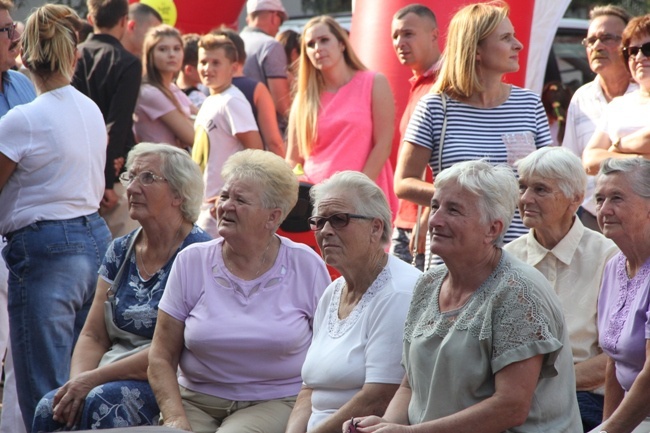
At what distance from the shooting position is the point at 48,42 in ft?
15.8

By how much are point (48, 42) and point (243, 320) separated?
66.8 inches

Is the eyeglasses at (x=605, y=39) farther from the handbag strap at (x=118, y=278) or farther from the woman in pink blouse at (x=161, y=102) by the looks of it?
the handbag strap at (x=118, y=278)

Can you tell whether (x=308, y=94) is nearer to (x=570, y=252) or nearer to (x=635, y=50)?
(x=635, y=50)

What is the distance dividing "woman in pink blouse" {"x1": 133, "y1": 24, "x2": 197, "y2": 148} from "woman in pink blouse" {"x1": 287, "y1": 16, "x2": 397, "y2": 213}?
1.15 metres

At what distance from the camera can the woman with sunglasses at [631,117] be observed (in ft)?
16.5

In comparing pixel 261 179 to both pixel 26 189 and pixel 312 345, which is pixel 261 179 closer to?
pixel 312 345

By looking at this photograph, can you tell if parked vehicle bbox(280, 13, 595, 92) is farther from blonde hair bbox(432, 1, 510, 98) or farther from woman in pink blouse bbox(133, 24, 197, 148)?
blonde hair bbox(432, 1, 510, 98)

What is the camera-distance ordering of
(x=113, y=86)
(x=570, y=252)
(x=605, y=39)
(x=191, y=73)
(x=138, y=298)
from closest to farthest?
1. (x=570, y=252)
2. (x=138, y=298)
3. (x=605, y=39)
4. (x=113, y=86)
5. (x=191, y=73)

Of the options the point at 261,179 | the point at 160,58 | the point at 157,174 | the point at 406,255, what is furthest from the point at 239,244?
the point at 160,58

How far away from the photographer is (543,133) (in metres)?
4.80

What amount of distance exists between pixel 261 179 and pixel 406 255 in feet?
5.45

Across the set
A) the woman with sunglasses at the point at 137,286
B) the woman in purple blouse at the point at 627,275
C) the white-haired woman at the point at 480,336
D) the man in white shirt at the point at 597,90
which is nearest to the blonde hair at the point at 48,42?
the woman with sunglasses at the point at 137,286

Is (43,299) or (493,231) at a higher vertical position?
(493,231)

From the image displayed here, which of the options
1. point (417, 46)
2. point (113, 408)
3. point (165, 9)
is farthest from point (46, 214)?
point (165, 9)
